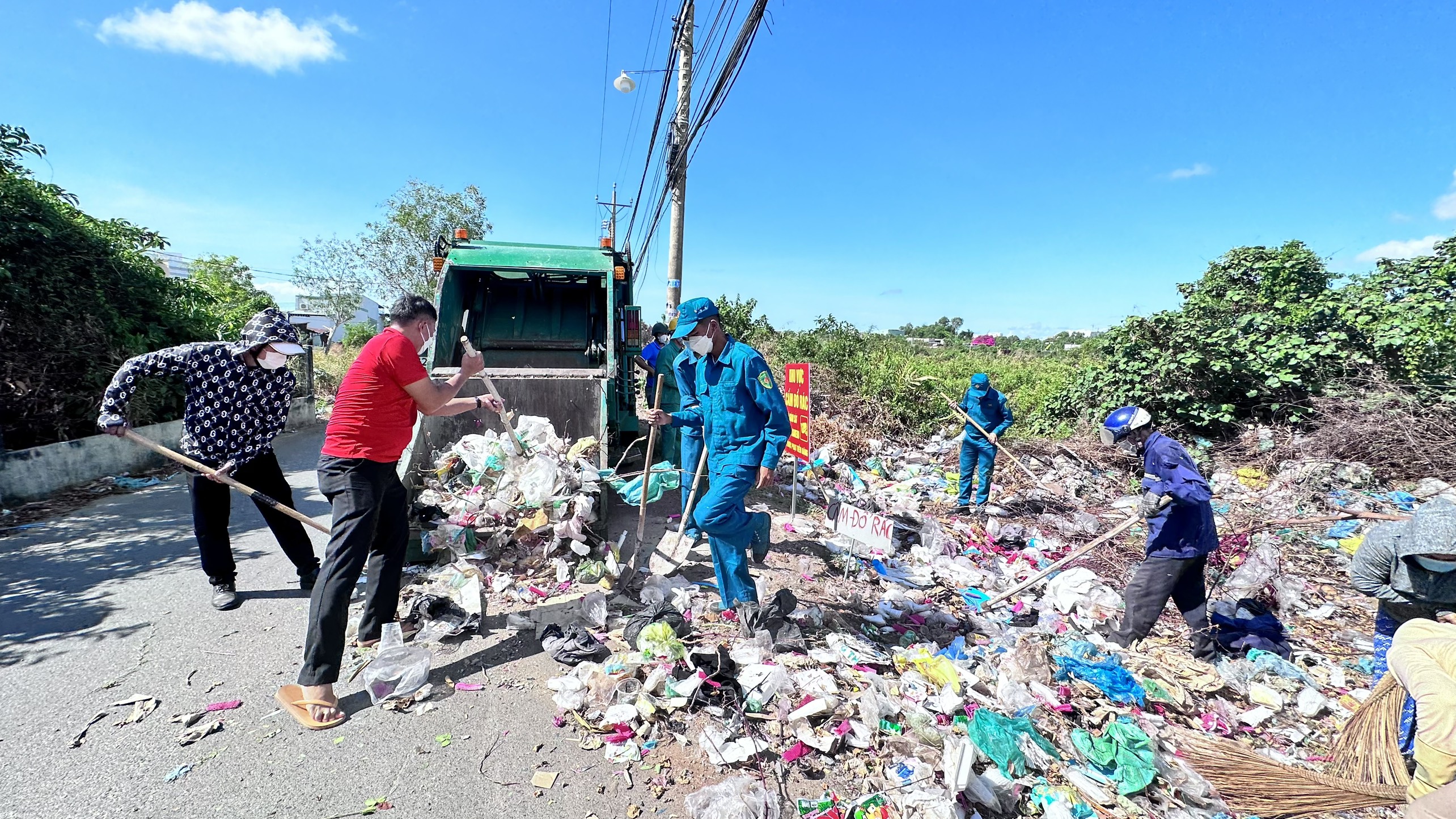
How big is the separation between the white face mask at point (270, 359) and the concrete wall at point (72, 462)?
6.27 ft

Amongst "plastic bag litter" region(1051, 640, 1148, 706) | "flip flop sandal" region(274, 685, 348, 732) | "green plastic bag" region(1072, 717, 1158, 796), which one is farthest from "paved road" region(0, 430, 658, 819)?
"plastic bag litter" region(1051, 640, 1148, 706)

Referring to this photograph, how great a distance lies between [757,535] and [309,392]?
1067 centimetres

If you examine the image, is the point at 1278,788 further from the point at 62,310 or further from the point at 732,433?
the point at 62,310

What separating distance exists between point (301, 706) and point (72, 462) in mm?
5463

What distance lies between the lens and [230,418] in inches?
118

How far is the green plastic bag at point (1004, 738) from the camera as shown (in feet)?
6.85

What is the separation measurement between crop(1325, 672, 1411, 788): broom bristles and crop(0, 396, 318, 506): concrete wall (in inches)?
255

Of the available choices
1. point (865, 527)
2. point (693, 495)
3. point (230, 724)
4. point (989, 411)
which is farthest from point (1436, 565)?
point (230, 724)

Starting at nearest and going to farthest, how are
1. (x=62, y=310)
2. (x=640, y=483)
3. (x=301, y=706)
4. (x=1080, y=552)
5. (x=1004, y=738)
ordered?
(x=1004, y=738), (x=301, y=706), (x=1080, y=552), (x=640, y=483), (x=62, y=310)

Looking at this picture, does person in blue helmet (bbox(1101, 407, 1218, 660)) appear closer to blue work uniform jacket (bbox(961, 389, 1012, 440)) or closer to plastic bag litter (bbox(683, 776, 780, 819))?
plastic bag litter (bbox(683, 776, 780, 819))

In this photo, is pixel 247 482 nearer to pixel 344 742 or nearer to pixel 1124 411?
pixel 344 742

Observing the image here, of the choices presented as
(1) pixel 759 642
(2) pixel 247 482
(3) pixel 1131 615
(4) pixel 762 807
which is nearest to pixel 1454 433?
(3) pixel 1131 615

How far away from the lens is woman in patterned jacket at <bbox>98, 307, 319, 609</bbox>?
9.56 ft

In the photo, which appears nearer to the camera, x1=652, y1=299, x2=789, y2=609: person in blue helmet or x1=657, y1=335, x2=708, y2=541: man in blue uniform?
x1=652, y1=299, x2=789, y2=609: person in blue helmet
